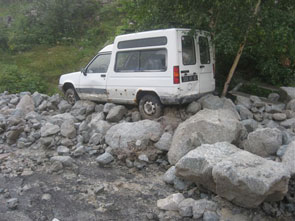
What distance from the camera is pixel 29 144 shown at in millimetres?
7387

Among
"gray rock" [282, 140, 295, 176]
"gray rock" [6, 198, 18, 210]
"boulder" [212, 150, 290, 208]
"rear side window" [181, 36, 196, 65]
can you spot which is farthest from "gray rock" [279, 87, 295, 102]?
"gray rock" [6, 198, 18, 210]

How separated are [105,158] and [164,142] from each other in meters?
1.30

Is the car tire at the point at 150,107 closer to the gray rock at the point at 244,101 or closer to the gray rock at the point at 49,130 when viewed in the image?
the gray rock at the point at 49,130

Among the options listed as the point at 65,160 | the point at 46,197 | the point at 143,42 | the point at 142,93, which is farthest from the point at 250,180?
the point at 143,42

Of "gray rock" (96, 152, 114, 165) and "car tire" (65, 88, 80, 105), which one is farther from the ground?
"car tire" (65, 88, 80, 105)

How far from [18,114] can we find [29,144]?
1826 millimetres

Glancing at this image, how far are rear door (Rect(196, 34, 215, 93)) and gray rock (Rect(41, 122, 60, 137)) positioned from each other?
3840 millimetres

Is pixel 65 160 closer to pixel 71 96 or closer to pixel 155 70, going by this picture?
pixel 155 70

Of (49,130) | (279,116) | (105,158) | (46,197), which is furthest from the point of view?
(49,130)

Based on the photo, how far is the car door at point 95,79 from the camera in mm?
8484

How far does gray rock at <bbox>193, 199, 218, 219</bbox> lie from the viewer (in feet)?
14.1

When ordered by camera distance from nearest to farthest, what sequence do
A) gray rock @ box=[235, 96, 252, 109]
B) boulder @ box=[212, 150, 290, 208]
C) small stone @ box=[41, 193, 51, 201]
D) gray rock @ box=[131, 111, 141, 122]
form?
boulder @ box=[212, 150, 290, 208] < small stone @ box=[41, 193, 51, 201] < gray rock @ box=[131, 111, 141, 122] < gray rock @ box=[235, 96, 252, 109]

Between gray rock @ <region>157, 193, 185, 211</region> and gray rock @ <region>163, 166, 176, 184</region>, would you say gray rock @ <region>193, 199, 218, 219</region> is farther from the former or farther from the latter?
gray rock @ <region>163, 166, 176, 184</region>

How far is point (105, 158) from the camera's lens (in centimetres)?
625
